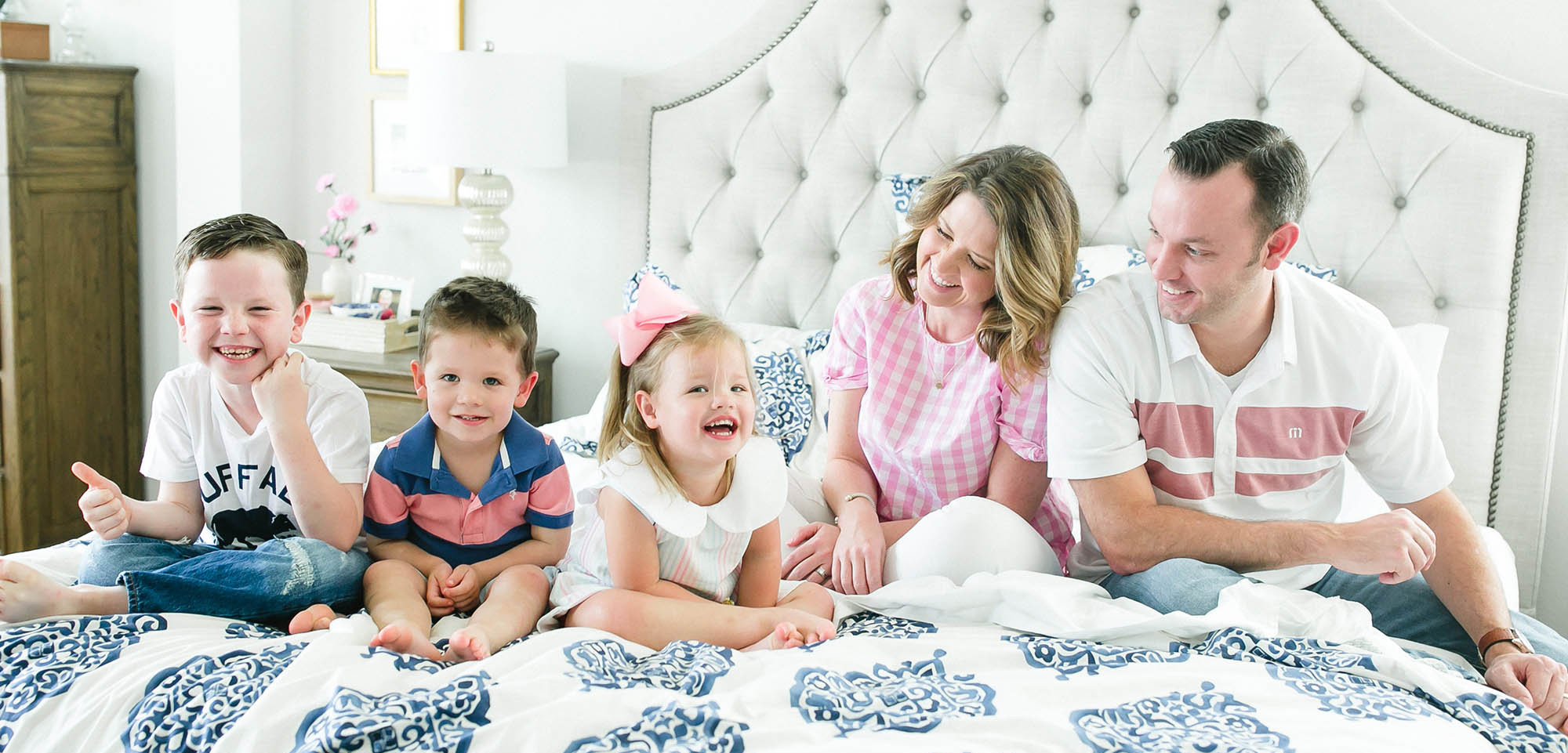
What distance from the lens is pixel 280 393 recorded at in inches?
60.4

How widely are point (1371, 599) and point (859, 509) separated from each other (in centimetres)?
73

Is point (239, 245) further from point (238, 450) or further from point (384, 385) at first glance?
point (384, 385)

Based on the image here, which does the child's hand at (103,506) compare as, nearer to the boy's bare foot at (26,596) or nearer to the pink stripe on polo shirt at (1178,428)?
the boy's bare foot at (26,596)

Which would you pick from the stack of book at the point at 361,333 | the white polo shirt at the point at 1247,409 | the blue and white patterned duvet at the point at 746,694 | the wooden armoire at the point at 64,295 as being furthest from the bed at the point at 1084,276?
the wooden armoire at the point at 64,295

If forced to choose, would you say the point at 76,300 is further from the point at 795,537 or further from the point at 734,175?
the point at 795,537

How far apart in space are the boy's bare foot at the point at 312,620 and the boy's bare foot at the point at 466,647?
6.9 inches

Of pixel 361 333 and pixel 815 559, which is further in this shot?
pixel 361 333

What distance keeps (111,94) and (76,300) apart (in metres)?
0.58

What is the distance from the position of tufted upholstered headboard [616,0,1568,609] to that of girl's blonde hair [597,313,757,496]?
117 cm

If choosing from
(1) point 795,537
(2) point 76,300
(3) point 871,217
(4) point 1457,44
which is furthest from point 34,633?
(4) point 1457,44

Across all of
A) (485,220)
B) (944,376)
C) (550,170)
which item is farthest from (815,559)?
(550,170)

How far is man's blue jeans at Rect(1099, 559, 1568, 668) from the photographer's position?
1521mm

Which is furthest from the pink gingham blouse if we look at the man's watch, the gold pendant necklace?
the man's watch

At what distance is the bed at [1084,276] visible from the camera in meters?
1.17
